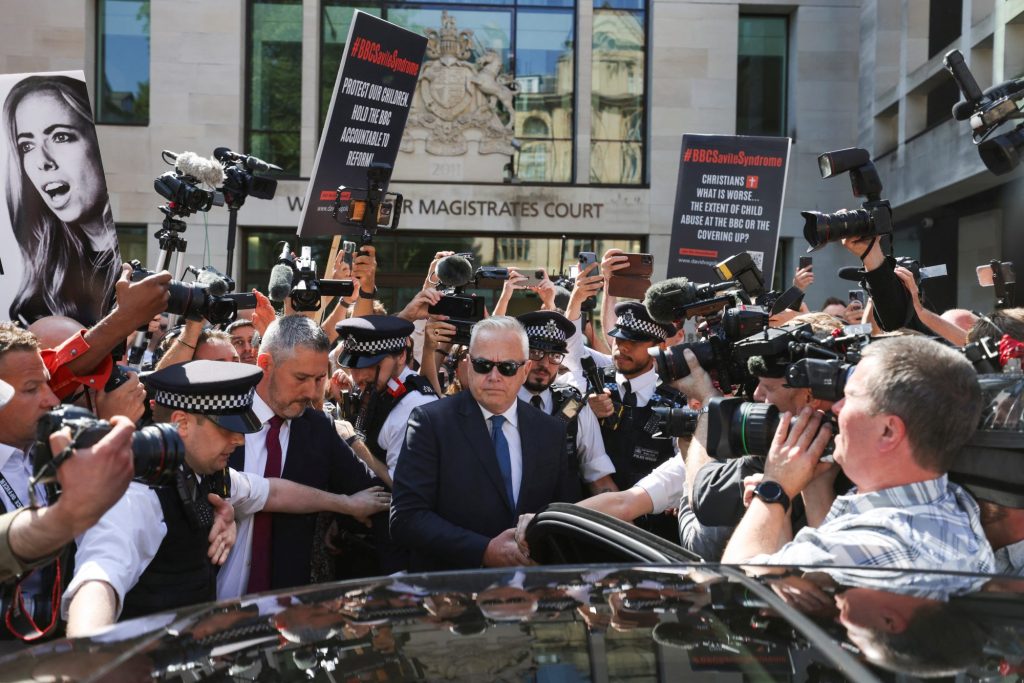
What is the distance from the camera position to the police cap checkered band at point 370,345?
17.3ft

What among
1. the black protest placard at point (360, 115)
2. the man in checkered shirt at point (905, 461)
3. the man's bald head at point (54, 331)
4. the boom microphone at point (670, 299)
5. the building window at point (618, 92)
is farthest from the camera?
the building window at point (618, 92)

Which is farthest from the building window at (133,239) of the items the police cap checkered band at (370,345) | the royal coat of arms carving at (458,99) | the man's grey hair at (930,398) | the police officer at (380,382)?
the man's grey hair at (930,398)

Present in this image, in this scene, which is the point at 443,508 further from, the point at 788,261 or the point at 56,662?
the point at 788,261

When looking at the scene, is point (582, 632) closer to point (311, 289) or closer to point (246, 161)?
point (311, 289)

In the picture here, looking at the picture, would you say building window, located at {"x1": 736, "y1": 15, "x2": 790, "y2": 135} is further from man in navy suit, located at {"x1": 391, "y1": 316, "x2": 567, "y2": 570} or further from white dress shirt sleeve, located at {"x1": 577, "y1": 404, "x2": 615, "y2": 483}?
man in navy suit, located at {"x1": 391, "y1": 316, "x2": 567, "y2": 570}

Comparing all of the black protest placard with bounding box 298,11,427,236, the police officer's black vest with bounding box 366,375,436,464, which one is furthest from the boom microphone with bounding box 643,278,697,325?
the black protest placard with bounding box 298,11,427,236

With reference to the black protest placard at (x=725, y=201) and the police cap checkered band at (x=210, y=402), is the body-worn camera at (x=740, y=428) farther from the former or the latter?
the black protest placard at (x=725, y=201)

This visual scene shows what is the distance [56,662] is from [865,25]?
18.1 m

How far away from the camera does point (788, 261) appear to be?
18.3 meters

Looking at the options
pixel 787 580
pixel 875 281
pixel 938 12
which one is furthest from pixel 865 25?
pixel 787 580

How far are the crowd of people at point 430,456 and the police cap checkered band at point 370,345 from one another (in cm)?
1

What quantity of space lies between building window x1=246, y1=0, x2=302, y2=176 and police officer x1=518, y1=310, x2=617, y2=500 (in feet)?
42.6

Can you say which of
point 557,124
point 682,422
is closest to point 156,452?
point 682,422

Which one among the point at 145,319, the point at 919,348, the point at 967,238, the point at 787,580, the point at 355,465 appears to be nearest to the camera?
the point at 787,580
